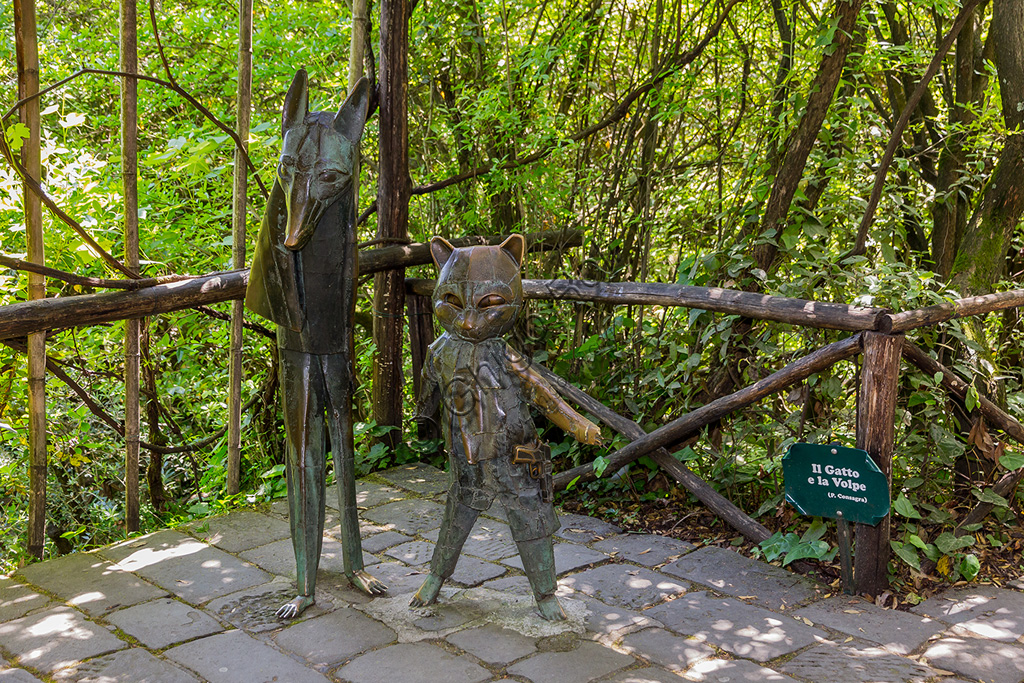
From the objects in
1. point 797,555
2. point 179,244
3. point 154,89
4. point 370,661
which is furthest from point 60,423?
point 797,555

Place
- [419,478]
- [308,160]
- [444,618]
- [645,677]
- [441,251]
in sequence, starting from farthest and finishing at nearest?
[419,478], [444,618], [441,251], [308,160], [645,677]

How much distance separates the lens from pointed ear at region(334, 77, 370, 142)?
9.80 feet

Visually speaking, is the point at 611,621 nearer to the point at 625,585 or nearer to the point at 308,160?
the point at 625,585

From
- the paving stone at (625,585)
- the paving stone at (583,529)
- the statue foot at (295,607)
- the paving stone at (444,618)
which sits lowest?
the paving stone at (583,529)

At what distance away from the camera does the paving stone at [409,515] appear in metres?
4.36

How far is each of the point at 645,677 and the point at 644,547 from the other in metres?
1.32

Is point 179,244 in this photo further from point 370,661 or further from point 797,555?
point 797,555

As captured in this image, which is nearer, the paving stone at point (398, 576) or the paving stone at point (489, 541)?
the paving stone at point (398, 576)

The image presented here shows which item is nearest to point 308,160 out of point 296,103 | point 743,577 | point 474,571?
point 296,103

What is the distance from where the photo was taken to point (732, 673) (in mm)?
2861

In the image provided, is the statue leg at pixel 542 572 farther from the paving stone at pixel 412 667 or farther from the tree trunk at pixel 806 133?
the tree trunk at pixel 806 133

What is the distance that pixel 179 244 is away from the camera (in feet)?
19.1

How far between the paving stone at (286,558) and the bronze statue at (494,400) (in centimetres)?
93

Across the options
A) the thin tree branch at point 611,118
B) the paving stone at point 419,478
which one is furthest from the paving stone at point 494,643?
the thin tree branch at point 611,118
